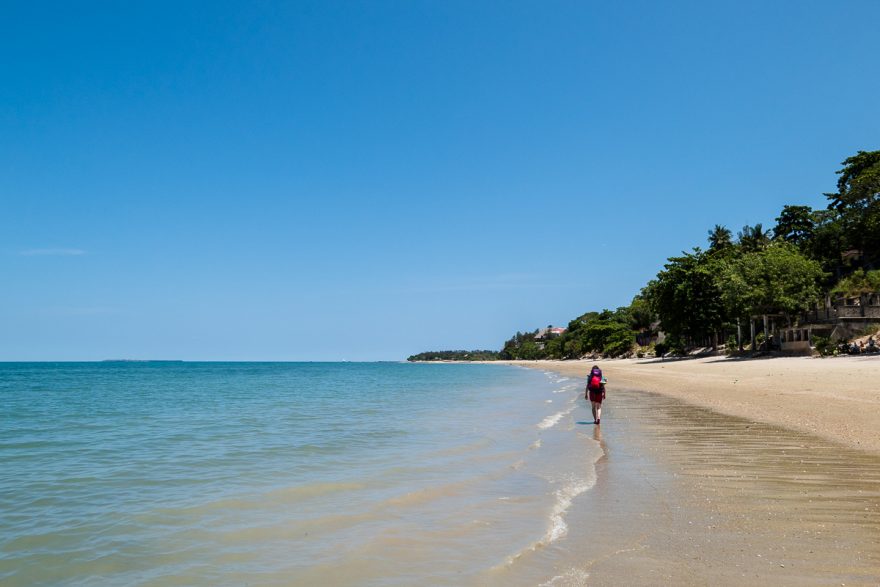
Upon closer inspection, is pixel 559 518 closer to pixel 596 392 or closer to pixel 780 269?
pixel 596 392

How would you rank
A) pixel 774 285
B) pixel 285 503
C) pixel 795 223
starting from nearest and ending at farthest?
pixel 285 503, pixel 774 285, pixel 795 223

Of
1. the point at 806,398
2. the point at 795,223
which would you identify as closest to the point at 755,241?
the point at 795,223

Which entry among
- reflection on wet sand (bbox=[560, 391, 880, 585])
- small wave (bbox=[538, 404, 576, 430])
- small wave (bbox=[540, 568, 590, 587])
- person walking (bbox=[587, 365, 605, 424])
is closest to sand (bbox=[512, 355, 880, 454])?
reflection on wet sand (bbox=[560, 391, 880, 585])

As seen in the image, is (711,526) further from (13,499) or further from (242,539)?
(13,499)

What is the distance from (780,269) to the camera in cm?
4734

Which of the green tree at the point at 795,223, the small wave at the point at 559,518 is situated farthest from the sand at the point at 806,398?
the green tree at the point at 795,223

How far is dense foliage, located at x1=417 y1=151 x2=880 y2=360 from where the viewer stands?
47406 millimetres

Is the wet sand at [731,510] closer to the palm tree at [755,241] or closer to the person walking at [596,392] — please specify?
the person walking at [596,392]

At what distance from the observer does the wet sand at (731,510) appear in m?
5.01

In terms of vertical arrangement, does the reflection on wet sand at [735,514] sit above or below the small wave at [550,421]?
above

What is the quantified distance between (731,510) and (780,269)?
47.5 meters

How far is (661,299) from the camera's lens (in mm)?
66562

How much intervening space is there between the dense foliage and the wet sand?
3726 cm

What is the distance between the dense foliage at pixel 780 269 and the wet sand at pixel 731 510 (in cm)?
3726
